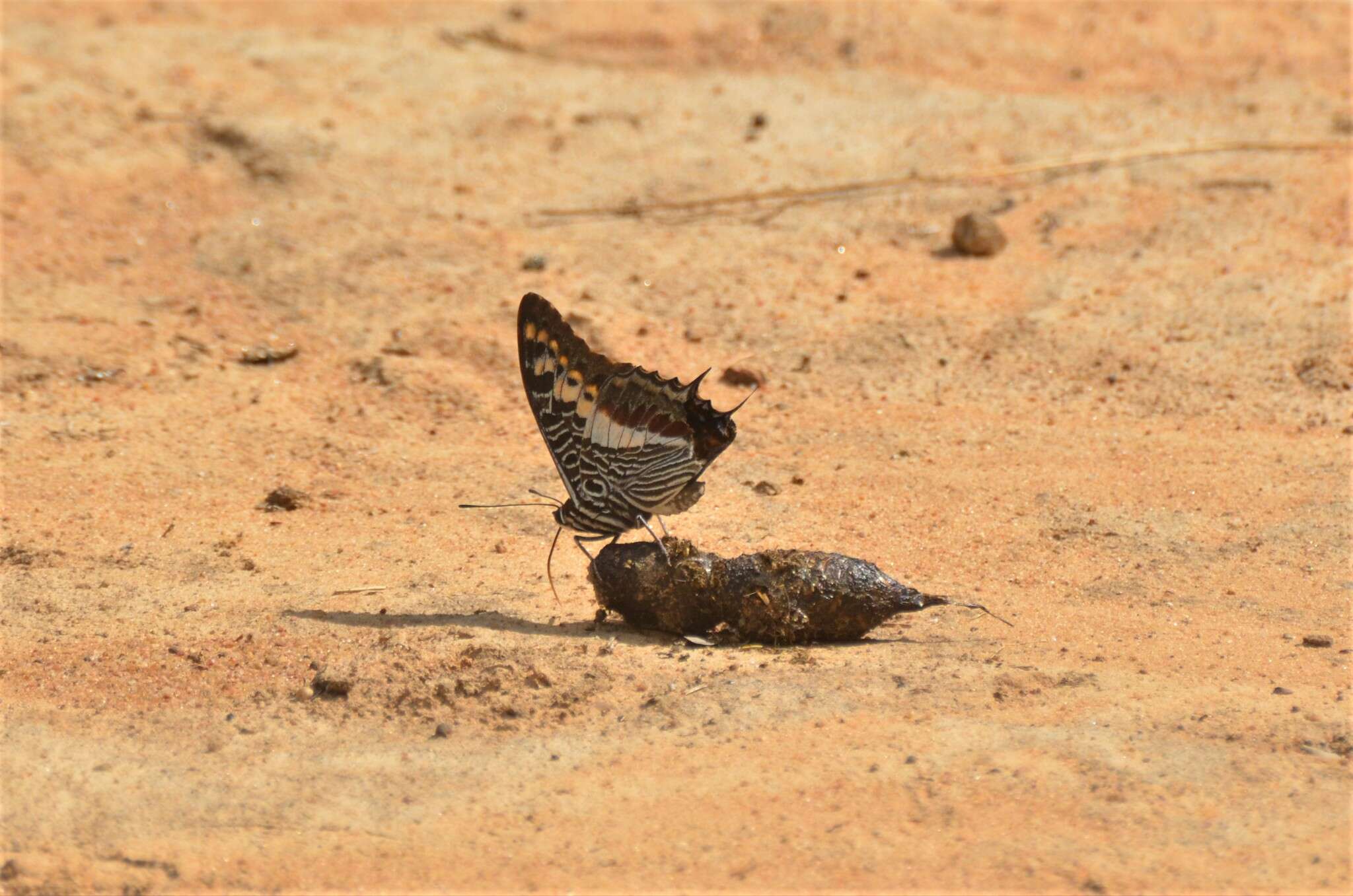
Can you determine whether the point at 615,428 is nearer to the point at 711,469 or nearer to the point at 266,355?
the point at 711,469

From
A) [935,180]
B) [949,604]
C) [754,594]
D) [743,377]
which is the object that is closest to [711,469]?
[743,377]

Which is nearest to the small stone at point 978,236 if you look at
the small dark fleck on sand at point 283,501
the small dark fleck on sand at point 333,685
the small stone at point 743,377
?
the small stone at point 743,377

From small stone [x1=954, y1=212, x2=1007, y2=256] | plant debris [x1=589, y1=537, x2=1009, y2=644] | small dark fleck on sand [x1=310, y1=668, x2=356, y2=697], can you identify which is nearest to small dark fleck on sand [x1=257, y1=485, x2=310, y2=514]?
small dark fleck on sand [x1=310, y1=668, x2=356, y2=697]

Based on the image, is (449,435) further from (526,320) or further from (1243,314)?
(1243,314)

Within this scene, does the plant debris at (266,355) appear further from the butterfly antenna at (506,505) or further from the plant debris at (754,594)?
the plant debris at (754,594)

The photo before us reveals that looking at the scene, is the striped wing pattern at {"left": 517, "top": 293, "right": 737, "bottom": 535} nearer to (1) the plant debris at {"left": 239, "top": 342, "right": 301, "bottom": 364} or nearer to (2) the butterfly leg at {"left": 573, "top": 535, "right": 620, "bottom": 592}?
(2) the butterfly leg at {"left": 573, "top": 535, "right": 620, "bottom": 592}

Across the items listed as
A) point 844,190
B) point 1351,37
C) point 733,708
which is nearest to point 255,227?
point 844,190
